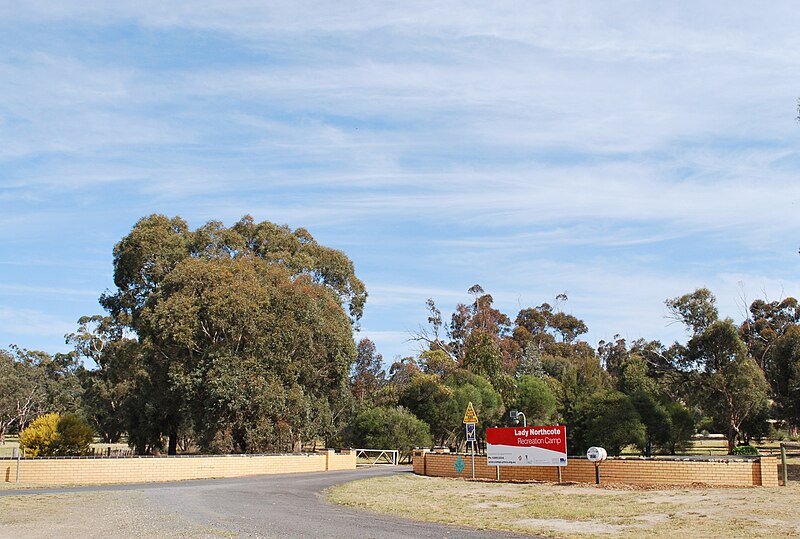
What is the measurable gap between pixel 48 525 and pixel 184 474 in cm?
1631

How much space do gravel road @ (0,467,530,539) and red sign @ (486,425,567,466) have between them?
7.26 metres

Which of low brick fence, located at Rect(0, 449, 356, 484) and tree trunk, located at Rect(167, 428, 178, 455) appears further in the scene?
tree trunk, located at Rect(167, 428, 178, 455)

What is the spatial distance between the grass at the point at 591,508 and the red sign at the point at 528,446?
48.5 inches

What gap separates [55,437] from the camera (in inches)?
1507

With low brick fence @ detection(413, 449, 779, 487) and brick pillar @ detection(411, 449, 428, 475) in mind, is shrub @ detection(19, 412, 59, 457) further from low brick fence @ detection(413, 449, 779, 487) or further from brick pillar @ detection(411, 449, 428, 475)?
low brick fence @ detection(413, 449, 779, 487)

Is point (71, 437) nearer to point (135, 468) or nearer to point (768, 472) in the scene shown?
point (135, 468)

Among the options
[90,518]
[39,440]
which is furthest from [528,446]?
[39,440]

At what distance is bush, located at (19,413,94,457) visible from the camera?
3822 cm

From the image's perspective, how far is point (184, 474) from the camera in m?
31.2

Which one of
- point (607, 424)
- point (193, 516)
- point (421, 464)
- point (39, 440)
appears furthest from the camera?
point (607, 424)

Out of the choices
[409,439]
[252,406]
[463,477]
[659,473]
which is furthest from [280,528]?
[409,439]

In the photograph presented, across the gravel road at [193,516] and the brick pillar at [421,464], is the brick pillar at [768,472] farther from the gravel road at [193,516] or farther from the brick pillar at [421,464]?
the brick pillar at [421,464]

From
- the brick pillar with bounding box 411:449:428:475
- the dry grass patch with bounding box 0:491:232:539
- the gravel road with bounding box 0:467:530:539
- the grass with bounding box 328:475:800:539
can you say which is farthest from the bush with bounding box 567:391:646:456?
the dry grass patch with bounding box 0:491:232:539

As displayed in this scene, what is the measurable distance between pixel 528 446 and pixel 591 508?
9.35 metres
